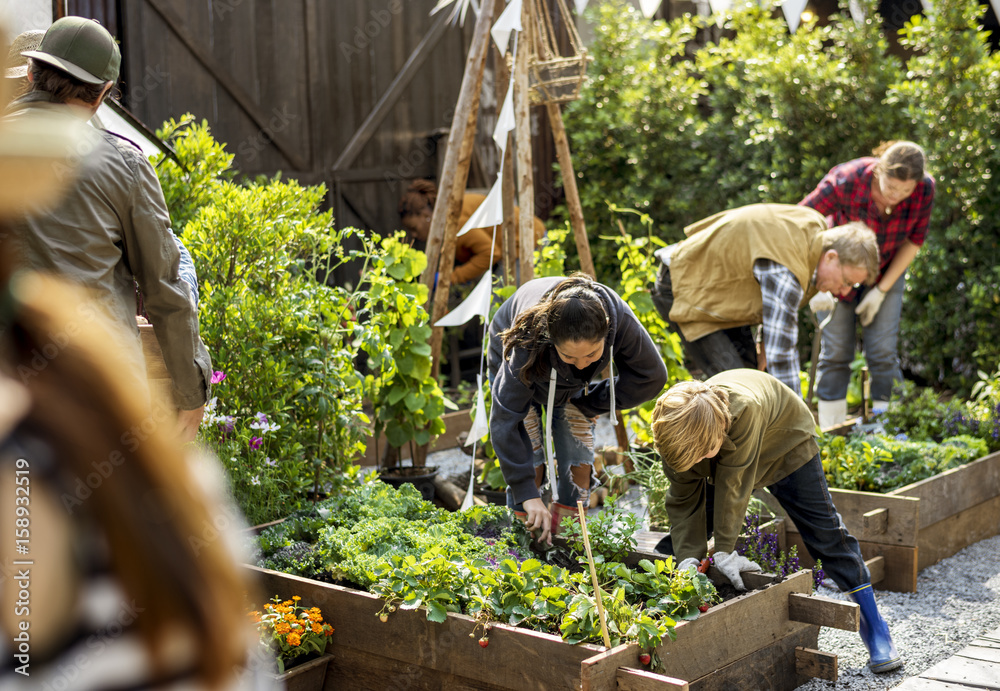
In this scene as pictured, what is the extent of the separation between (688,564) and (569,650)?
69cm

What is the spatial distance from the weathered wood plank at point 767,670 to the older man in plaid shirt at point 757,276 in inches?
54.3

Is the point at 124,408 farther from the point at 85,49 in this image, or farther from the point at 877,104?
the point at 877,104

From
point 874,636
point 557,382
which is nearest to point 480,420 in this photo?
point 557,382

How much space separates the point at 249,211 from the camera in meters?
3.65

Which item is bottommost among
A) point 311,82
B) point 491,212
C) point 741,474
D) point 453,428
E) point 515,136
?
point 453,428

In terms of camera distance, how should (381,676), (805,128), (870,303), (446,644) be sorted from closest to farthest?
(446,644), (381,676), (870,303), (805,128)

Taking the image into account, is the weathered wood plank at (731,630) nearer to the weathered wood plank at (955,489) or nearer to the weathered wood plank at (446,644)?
the weathered wood plank at (446,644)

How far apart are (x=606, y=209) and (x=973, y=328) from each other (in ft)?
9.61

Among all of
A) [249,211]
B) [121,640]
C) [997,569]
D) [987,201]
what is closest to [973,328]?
[987,201]

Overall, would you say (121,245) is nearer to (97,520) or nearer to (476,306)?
(97,520)

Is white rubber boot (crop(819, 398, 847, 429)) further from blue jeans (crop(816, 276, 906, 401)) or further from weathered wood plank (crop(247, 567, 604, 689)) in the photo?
weathered wood plank (crop(247, 567, 604, 689))

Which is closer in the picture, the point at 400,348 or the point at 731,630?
the point at 731,630

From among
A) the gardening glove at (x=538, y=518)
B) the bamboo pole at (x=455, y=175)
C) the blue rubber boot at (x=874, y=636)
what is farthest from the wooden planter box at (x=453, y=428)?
the blue rubber boot at (x=874, y=636)

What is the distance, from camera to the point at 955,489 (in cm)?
391
